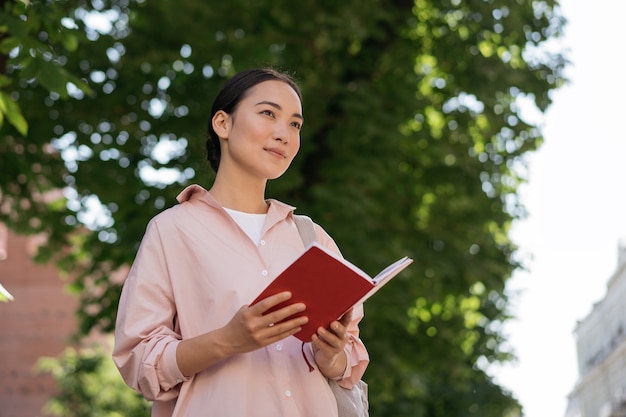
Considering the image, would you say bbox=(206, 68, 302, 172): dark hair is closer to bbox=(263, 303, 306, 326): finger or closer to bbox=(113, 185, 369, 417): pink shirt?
bbox=(113, 185, 369, 417): pink shirt

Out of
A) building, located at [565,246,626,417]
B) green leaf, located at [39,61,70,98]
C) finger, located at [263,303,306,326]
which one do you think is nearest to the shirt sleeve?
finger, located at [263,303,306,326]

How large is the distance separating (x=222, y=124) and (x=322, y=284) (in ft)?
2.42

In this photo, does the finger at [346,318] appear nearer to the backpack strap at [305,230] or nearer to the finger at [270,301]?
the finger at [270,301]

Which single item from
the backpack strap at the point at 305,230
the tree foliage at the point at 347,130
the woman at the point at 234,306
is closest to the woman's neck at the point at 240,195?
the woman at the point at 234,306

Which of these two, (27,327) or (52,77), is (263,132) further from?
(27,327)

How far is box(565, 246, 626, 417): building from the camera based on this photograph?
104ft

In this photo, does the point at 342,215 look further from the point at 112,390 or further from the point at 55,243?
A: the point at 112,390

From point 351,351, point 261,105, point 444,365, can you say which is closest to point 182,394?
point 351,351

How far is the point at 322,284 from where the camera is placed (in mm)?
2537

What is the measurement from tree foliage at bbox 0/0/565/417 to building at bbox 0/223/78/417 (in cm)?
3793

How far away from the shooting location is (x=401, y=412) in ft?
47.0

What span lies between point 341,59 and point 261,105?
902 cm

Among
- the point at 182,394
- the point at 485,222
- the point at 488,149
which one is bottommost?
the point at 182,394

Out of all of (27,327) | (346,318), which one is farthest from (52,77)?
(27,327)
